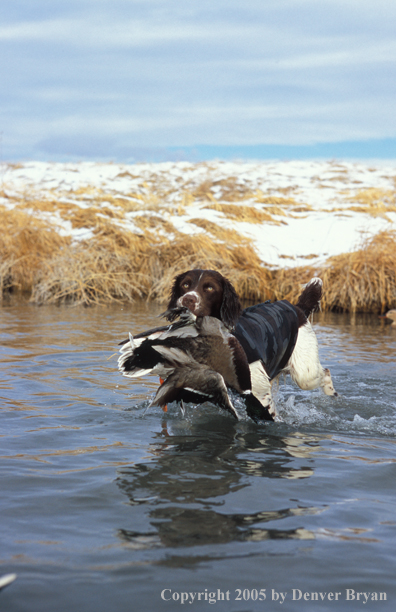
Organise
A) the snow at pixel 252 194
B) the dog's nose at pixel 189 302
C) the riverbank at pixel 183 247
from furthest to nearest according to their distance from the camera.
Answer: the snow at pixel 252 194 < the riverbank at pixel 183 247 < the dog's nose at pixel 189 302

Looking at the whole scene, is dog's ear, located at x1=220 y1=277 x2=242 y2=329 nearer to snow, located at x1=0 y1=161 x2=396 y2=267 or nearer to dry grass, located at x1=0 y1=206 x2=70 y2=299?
snow, located at x1=0 y1=161 x2=396 y2=267

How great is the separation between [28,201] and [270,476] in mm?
11374

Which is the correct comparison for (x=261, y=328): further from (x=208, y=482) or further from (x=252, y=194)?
(x=252, y=194)

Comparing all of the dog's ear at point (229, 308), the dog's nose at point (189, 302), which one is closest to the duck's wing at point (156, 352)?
the dog's nose at point (189, 302)

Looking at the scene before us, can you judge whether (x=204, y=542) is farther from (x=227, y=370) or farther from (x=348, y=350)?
(x=348, y=350)

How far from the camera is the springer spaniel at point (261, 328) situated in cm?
392

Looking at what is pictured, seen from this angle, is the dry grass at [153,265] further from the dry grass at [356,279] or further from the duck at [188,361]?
the duck at [188,361]

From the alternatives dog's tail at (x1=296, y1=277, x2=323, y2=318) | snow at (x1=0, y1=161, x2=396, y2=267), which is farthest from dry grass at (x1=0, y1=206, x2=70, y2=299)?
dog's tail at (x1=296, y1=277, x2=323, y2=318)

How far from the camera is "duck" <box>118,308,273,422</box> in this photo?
343cm

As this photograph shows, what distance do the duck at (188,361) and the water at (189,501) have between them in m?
0.32

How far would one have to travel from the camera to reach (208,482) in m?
2.89

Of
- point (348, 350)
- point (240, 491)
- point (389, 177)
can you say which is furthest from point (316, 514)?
point (389, 177)

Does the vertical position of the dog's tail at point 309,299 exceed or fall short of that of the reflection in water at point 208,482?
it exceeds it

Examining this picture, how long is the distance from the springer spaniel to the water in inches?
11.6
